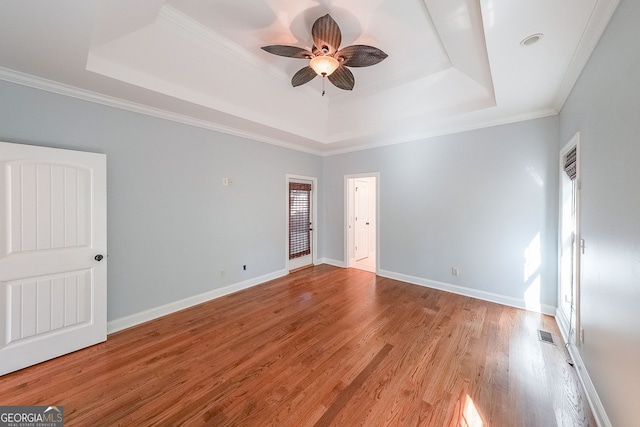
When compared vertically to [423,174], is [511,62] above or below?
above

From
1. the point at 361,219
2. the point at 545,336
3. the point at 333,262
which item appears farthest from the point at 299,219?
the point at 545,336

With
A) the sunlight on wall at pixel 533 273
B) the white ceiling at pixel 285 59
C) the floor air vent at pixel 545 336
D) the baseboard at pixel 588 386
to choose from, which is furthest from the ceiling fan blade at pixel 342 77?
the floor air vent at pixel 545 336

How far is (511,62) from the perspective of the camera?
200cm

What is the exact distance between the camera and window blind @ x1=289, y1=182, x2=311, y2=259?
4863mm

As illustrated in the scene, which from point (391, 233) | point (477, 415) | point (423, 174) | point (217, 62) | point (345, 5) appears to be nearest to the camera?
point (477, 415)

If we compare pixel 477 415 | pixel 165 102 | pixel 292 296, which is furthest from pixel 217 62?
pixel 477 415

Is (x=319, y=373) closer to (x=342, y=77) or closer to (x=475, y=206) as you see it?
(x=342, y=77)

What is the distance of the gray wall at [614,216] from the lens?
46.2 inches

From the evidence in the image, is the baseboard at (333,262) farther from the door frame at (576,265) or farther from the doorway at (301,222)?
the door frame at (576,265)

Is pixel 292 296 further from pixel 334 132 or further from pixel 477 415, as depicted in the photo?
pixel 334 132

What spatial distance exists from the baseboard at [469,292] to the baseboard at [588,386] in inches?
21.3

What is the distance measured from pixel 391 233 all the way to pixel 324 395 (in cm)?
315

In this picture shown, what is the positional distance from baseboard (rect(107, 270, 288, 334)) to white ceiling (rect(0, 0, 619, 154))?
8.26ft

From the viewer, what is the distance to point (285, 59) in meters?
2.74
